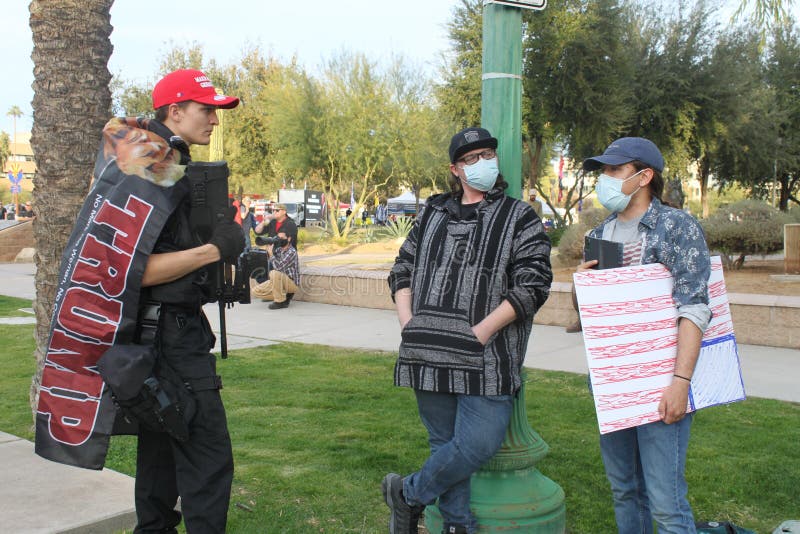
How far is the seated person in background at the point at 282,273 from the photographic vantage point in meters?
11.7

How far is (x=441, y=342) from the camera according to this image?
120 inches

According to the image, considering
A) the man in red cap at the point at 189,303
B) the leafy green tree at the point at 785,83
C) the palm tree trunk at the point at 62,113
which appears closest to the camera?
the man in red cap at the point at 189,303

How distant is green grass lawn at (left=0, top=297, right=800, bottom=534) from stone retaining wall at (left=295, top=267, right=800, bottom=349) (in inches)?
90.4

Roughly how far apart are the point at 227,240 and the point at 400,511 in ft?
4.76

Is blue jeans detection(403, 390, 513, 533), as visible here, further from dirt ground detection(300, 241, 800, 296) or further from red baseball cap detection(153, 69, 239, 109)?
dirt ground detection(300, 241, 800, 296)

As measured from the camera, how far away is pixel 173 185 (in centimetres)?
270

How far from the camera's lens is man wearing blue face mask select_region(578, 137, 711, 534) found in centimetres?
274

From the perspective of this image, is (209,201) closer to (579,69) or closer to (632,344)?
(632,344)

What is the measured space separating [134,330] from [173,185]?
0.53 metres

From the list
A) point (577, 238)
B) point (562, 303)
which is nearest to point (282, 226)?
point (562, 303)

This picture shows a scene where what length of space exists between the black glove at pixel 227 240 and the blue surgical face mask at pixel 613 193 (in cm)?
137

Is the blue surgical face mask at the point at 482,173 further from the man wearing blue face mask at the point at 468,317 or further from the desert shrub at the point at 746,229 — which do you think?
the desert shrub at the point at 746,229

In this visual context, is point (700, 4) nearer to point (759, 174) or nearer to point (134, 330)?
point (759, 174)

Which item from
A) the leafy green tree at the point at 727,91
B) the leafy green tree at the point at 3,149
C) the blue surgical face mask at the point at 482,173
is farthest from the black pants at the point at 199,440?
the leafy green tree at the point at 3,149
